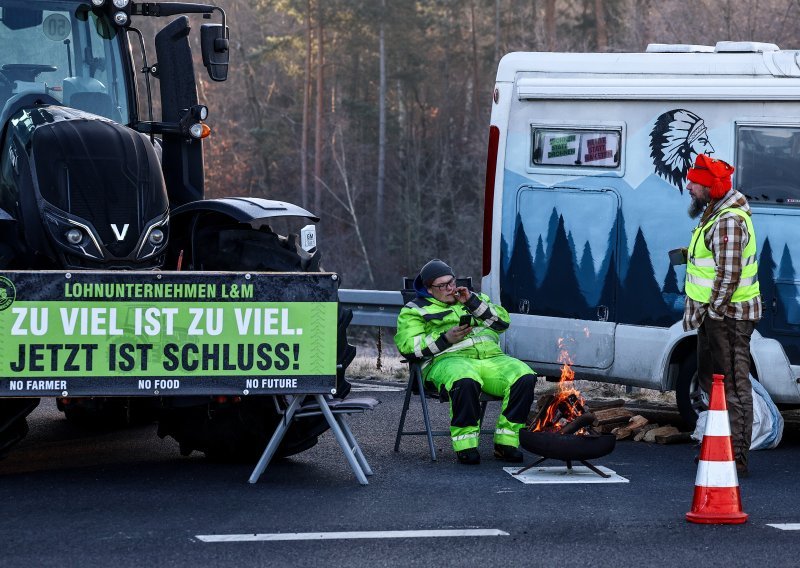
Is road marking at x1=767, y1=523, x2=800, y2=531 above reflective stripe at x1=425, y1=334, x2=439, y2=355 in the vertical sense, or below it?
below

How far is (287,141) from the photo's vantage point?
55969 mm

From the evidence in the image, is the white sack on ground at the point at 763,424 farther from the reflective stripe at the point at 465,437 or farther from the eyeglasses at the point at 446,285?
the eyeglasses at the point at 446,285

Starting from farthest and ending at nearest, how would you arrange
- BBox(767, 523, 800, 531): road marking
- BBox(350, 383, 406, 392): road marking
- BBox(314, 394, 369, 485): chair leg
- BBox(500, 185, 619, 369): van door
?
BBox(350, 383, 406, 392): road marking
BBox(500, 185, 619, 369): van door
BBox(314, 394, 369, 485): chair leg
BBox(767, 523, 800, 531): road marking

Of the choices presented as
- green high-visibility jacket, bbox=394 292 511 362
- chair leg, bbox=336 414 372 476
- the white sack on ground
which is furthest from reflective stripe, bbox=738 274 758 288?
chair leg, bbox=336 414 372 476

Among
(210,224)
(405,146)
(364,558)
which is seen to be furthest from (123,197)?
(405,146)

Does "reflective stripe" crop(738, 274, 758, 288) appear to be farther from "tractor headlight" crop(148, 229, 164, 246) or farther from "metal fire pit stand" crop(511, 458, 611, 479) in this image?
"tractor headlight" crop(148, 229, 164, 246)

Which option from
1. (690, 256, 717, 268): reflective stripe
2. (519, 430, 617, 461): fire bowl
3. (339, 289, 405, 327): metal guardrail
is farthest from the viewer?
(339, 289, 405, 327): metal guardrail

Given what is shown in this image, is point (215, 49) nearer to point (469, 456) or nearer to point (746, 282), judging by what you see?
point (469, 456)

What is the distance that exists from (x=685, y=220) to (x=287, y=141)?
46.5 metres

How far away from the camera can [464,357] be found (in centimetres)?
930

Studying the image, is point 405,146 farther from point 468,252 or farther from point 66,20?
point 66,20

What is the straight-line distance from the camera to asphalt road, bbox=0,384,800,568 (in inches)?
252

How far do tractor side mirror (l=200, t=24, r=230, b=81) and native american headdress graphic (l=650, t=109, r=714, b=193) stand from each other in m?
3.14

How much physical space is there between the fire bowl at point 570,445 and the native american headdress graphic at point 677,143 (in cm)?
261
